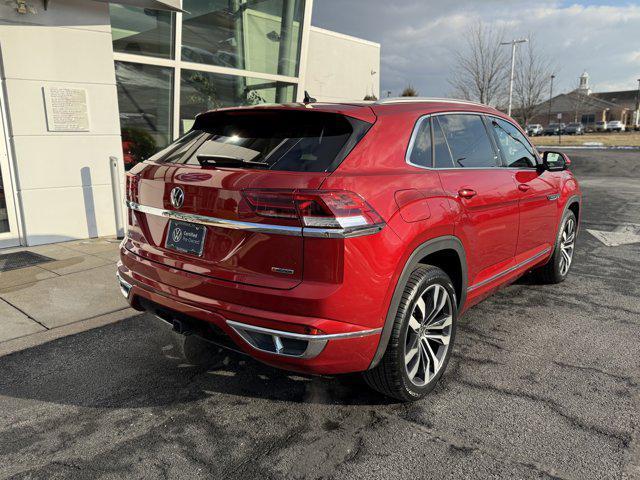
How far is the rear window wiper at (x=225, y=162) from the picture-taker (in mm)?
2654

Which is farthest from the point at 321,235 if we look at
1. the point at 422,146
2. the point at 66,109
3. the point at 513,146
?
the point at 66,109

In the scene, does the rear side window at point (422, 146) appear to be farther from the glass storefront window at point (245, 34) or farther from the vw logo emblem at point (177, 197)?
the glass storefront window at point (245, 34)

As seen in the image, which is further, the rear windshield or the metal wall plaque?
the metal wall plaque

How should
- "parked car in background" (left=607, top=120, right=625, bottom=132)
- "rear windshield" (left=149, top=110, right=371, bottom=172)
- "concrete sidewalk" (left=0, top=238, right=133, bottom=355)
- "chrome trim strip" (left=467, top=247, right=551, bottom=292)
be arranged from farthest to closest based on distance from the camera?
"parked car in background" (left=607, top=120, right=625, bottom=132) → "concrete sidewalk" (left=0, top=238, right=133, bottom=355) → "chrome trim strip" (left=467, top=247, right=551, bottom=292) → "rear windshield" (left=149, top=110, right=371, bottom=172)

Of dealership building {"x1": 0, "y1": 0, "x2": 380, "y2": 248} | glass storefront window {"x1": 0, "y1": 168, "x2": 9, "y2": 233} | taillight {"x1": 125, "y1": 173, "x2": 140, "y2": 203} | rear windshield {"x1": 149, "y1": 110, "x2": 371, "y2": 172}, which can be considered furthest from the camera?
glass storefront window {"x1": 0, "y1": 168, "x2": 9, "y2": 233}

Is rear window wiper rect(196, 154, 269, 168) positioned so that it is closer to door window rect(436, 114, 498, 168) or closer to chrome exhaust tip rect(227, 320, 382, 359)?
chrome exhaust tip rect(227, 320, 382, 359)

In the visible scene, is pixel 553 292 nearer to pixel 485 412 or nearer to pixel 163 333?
pixel 485 412

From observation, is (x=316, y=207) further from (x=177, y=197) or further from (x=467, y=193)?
(x=467, y=193)

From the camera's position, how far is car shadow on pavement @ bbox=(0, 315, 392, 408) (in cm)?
308

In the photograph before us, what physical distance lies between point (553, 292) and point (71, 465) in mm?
4510

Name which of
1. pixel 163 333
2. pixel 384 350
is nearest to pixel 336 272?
pixel 384 350

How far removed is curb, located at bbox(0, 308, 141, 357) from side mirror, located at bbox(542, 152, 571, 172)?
400 cm

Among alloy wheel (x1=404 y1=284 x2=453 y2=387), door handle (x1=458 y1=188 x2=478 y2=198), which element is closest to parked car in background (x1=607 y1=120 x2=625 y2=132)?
door handle (x1=458 y1=188 x2=478 y2=198)

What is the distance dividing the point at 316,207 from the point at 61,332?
2.88 meters
